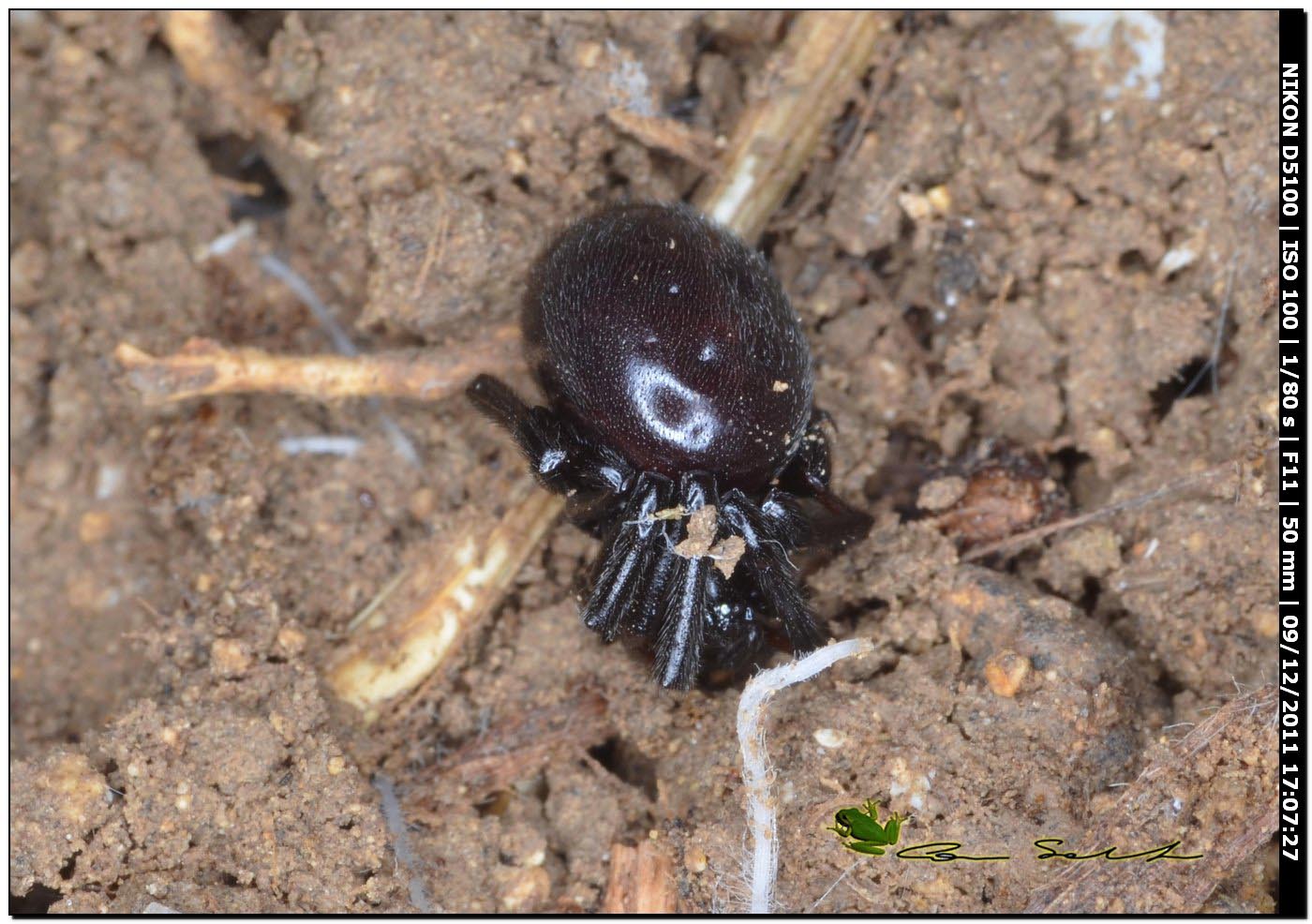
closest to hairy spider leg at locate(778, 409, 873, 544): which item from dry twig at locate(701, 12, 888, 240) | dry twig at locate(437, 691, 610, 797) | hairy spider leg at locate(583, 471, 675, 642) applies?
hairy spider leg at locate(583, 471, 675, 642)

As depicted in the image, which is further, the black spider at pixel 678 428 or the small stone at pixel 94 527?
the small stone at pixel 94 527

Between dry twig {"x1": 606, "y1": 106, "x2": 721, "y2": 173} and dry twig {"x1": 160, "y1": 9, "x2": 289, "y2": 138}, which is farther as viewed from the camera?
dry twig {"x1": 160, "y1": 9, "x2": 289, "y2": 138}

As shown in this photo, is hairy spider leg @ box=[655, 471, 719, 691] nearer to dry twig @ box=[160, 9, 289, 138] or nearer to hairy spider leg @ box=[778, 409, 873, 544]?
hairy spider leg @ box=[778, 409, 873, 544]

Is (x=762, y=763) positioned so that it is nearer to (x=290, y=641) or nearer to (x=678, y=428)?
(x=678, y=428)

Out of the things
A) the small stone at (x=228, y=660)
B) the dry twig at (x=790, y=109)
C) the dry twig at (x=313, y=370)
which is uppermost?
the dry twig at (x=790, y=109)

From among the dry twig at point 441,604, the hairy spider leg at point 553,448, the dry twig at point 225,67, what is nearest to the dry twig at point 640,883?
the dry twig at point 441,604

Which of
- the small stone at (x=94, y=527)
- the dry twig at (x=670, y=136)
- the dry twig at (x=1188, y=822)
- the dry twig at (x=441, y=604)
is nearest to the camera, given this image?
the dry twig at (x=1188, y=822)
